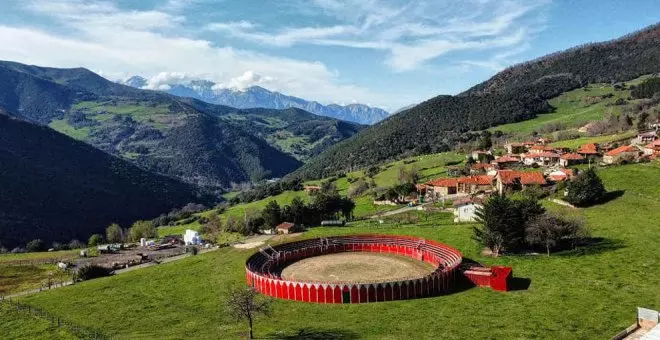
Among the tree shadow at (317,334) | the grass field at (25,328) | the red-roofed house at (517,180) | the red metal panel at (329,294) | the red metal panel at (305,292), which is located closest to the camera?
the tree shadow at (317,334)

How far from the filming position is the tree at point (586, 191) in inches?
2857

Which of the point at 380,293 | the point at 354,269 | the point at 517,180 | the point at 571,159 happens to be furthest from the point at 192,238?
the point at 571,159

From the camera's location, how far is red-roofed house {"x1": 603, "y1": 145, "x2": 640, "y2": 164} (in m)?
98.2

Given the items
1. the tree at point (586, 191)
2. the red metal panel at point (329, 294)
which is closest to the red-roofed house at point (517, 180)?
the tree at point (586, 191)

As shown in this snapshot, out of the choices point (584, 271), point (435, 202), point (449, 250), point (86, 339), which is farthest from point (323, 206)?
point (86, 339)

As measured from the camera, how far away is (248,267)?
193ft

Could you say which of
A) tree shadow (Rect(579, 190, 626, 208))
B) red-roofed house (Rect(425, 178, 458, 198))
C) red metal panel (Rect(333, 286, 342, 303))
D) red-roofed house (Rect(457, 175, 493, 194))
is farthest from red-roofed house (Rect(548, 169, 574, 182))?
red metal panel (Rect(333, 286, 342, 303))

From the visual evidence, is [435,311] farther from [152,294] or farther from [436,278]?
[152,294]

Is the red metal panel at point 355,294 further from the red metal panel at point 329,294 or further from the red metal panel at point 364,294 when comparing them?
the red metal panel at point 329,294

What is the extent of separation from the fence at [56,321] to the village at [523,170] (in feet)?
191

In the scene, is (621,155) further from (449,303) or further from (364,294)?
(364,294)

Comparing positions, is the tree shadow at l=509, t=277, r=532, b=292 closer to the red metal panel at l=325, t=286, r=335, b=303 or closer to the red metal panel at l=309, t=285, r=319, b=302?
the red metal panel at l=325, t=286, r=335, b=303

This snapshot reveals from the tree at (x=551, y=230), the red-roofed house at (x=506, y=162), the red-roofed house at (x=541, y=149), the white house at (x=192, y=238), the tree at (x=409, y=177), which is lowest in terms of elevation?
the white house at (x=192, y=238)

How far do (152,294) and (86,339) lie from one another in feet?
53.1
